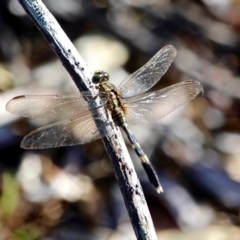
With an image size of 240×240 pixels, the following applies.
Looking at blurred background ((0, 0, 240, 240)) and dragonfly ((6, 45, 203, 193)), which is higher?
dragonfly ((6, 45, 203, 193))

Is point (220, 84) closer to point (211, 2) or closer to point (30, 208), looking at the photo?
point (211, 2)

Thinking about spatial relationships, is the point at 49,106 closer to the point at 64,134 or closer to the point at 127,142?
the point at 64,134

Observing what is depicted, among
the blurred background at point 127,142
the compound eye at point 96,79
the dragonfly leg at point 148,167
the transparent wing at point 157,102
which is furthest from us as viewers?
the blurred background at point 127,142

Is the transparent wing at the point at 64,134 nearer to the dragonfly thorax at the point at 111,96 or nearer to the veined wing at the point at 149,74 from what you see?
the dragonfly thorax at the point at 111,96

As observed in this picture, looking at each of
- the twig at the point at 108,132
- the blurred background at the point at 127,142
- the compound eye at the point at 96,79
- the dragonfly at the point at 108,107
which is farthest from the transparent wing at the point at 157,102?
the blurred background at the point at 127,142

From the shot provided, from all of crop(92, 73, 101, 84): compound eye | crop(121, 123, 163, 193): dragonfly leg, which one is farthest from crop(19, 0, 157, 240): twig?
crop(121, 123, 163, 193): dragonfly leg

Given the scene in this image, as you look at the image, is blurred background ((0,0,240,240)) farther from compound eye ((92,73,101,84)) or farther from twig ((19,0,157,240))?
twig ((19,0,157,240))

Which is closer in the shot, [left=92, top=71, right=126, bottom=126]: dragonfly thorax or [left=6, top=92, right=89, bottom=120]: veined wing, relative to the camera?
[left=6, top=92, right=89, bottom=120]: veined wing
